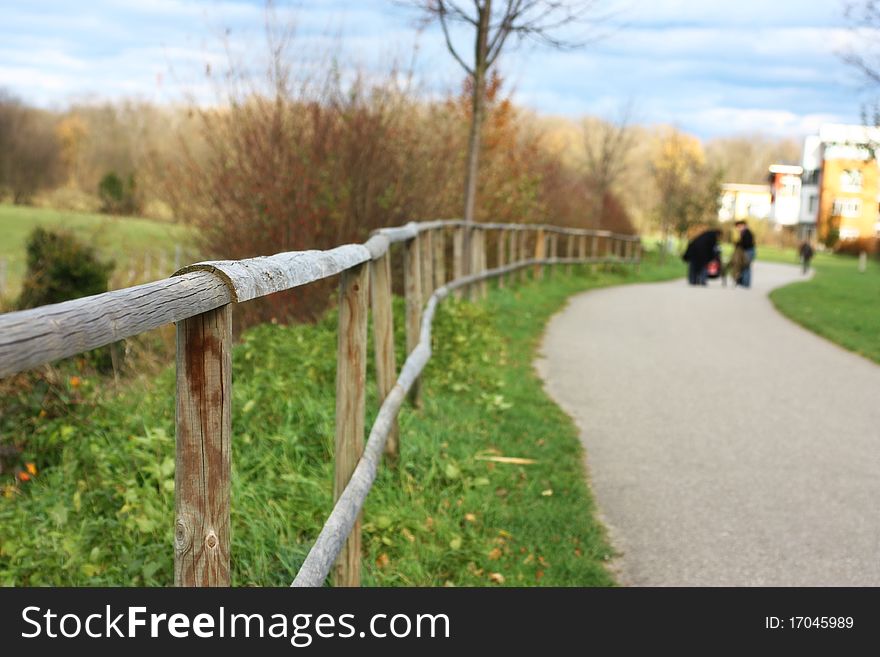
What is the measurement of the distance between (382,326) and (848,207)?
8927cm

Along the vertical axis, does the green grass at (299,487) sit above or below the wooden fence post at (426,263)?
below

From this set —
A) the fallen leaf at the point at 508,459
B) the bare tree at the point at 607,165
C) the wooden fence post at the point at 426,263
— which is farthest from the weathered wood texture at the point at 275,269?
the bare tree at the point at 607,165

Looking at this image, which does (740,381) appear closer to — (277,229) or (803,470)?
(803,470)

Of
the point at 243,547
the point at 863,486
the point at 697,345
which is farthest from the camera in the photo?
the point at 697,345

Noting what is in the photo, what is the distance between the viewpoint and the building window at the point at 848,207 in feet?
286

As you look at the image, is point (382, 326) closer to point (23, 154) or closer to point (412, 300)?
point (412, 300)

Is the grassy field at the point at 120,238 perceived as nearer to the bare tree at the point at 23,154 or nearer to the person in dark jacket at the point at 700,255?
the person in dark jacket at the point at 700,255

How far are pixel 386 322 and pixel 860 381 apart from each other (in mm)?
6384

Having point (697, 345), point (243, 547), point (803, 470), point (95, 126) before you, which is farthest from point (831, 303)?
point (95, 126)

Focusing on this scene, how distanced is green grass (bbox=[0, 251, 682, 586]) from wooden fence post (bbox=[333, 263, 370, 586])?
0.27m

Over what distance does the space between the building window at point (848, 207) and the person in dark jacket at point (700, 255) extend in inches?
2631

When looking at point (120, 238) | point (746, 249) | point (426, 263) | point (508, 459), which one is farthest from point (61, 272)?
point (746, 249)

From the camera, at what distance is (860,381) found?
1030cm
